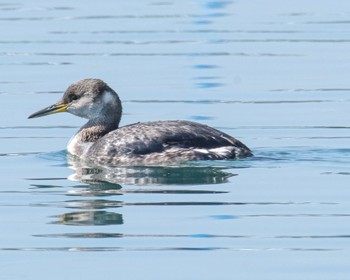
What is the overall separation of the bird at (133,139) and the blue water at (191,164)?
18cm

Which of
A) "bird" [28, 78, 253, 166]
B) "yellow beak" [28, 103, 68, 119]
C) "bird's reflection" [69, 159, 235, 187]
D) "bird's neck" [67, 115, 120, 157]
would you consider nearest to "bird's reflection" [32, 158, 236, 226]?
"bird's reflection" [69, 159, 235, 187]

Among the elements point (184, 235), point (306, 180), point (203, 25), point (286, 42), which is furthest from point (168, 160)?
point (203, 25)

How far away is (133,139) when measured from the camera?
47.9ft

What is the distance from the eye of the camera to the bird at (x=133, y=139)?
46.9ft

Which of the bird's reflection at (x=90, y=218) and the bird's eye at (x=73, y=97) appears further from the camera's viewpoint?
the bird's eye at (x=73, y=97)

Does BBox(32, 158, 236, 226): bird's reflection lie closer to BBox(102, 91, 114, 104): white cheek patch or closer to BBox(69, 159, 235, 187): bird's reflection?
BBox(69, 159, 235, 187): bird's reflection

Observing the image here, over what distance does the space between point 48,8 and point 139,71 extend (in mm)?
5205

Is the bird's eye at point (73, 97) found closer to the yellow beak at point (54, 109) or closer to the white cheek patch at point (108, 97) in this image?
the yellow beak at point (54, 109)

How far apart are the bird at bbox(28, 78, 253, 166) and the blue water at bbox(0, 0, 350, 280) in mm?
178

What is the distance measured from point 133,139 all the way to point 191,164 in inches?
26.0

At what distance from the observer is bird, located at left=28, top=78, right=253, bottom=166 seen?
1430 cm

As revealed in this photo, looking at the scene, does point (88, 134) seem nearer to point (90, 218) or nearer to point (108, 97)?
point (108, 97)

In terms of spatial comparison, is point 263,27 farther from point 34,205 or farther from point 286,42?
point 34,205

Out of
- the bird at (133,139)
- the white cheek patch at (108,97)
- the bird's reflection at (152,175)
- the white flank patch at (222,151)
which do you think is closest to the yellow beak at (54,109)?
the bird at (133,139)
